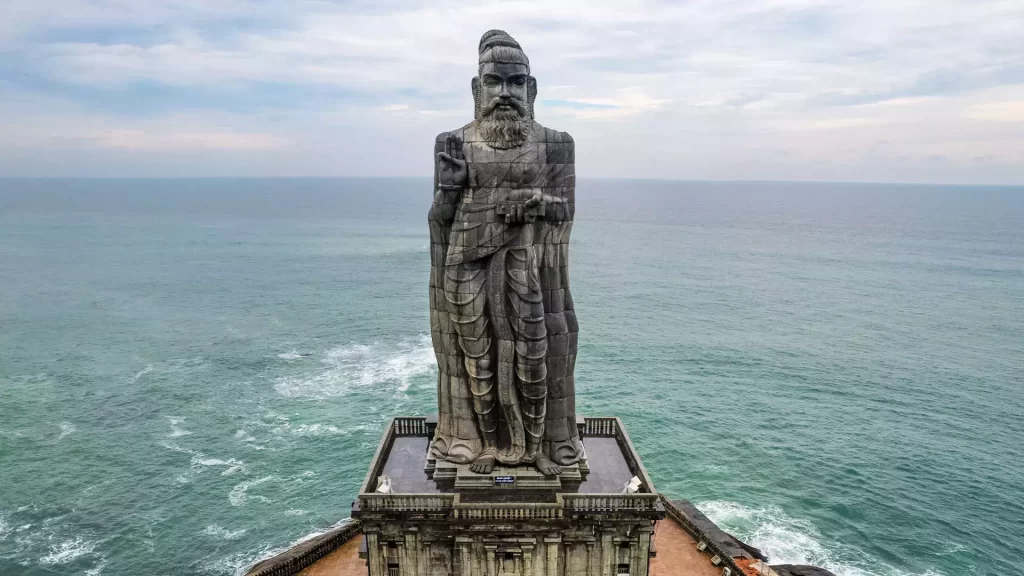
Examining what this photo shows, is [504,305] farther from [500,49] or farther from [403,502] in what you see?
[500,49]

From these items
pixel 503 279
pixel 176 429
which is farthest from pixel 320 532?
pixel 503 279

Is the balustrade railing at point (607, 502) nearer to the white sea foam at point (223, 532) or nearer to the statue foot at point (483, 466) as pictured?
the statue foot at point (483, 466)

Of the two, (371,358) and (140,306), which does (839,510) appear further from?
(140,306)

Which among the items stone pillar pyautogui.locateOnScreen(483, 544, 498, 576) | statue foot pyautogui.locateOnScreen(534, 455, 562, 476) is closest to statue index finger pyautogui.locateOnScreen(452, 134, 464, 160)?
statue foot pyautogui.locateOnScreen(534, 455, 562, 476)

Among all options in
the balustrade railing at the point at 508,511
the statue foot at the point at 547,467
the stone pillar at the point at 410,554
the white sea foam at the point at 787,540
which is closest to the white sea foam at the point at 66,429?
the stone pillar at the point at 410,554

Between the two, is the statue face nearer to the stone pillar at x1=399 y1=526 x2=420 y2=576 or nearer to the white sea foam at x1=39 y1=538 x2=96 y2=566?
the stone pillar at x1=399 y1=526 x2=420 y2=576

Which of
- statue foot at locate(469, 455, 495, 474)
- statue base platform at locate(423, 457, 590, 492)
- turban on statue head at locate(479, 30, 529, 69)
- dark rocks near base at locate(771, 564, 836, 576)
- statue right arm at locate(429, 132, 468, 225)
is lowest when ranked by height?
dark rocks near base at locate(771, 564, 836, 576)

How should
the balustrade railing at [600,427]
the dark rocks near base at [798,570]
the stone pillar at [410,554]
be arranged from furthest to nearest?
the dark rocks near base at [798,570] → the balustrade railing at [600,427] → the stone pillar at [410,554]
